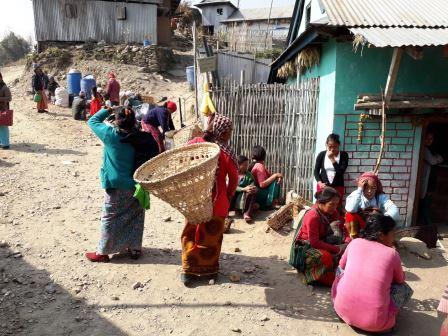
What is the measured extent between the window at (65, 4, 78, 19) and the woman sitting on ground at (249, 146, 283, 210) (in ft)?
61.3

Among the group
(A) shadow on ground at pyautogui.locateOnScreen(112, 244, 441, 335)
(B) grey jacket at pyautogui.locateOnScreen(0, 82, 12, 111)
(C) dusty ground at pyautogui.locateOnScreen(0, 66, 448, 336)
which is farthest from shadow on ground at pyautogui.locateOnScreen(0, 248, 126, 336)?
(B) grey jacket at pyautogui.locateOnScreen(0, 82, 12, 111)

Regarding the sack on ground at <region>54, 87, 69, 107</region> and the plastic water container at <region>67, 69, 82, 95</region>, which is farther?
the plastic water container at <region>67, 69, 82, 95</region>

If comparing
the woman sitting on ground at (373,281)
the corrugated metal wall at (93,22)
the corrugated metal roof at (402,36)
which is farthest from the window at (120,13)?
the woman sitting on ground at (373,281)

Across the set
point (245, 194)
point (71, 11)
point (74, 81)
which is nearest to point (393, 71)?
point (245, 194)

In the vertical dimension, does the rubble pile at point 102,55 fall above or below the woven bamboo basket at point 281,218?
above

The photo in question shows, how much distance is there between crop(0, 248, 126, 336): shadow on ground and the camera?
329 cm

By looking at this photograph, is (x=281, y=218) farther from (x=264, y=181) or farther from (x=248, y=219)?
(x=264, y=181)

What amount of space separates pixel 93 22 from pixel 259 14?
22.4 metres

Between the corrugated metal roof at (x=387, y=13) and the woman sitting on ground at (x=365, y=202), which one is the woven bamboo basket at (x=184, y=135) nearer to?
the corrugated metal roof at (x=387, y=13)

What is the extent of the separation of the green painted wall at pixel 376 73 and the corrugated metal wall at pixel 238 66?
38.0 feet

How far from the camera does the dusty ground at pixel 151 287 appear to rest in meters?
3.43

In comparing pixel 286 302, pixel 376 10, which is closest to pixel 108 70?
pixel 376 10

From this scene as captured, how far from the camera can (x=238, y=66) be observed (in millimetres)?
17078

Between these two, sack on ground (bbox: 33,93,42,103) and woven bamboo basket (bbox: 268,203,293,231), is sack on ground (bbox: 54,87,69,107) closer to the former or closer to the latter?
sack on ground (bbox: 33,93,42,103)
